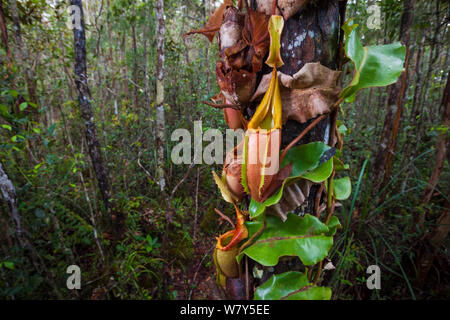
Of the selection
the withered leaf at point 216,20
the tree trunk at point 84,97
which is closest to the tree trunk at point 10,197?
the tree trunk at point 84,97

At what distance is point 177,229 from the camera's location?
2248mm

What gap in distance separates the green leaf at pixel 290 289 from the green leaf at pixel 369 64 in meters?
0.39

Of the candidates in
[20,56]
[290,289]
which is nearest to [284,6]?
[290,289]

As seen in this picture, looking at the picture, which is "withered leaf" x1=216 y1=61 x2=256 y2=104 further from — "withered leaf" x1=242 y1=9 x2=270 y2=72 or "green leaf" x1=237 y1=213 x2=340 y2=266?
"green leaf" x1=237 y1=213 x2=340 y2=266

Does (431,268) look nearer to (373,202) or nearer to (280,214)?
(373,202)

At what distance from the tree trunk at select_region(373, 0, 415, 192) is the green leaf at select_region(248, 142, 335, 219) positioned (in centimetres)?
162

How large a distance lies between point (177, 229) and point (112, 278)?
2.28ft

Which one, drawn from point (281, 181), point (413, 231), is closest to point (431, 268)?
point (413, 231)

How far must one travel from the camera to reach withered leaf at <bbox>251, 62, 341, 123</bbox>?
43 centimetres

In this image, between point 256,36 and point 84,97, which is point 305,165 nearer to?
point 256,36

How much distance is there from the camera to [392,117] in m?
1.76

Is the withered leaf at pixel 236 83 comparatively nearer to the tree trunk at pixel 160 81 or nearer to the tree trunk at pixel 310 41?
the tree trunk at pixel 310 41

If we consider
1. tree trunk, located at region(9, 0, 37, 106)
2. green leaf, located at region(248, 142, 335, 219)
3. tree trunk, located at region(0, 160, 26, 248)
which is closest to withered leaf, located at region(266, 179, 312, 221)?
green leaf, located at region(248, 142, 335, 219)

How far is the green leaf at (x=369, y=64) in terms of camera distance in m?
0.44
